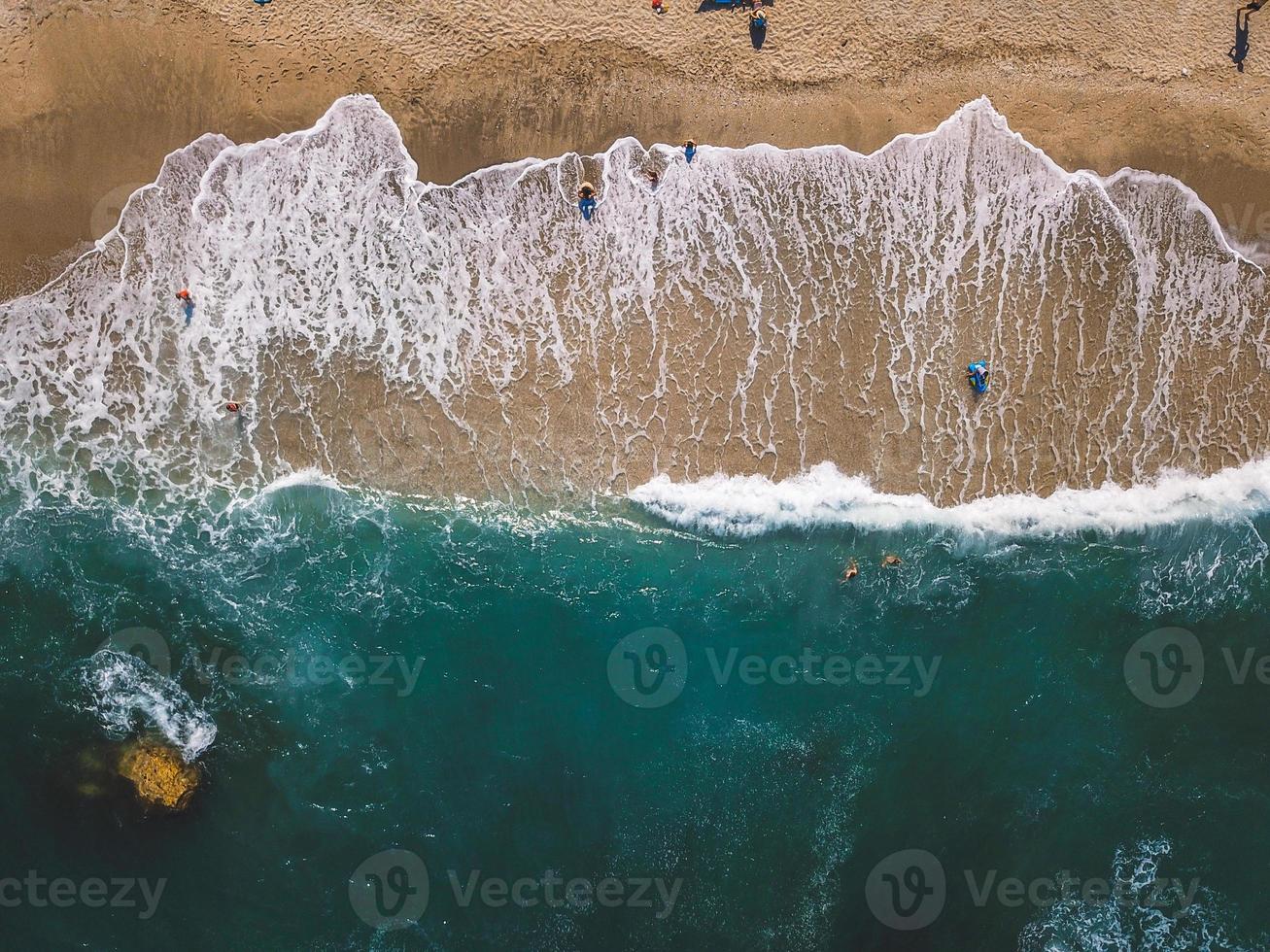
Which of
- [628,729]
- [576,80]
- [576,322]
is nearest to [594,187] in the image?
[576,80]

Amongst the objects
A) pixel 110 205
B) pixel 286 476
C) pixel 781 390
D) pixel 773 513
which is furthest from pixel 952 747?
pixel 110 205

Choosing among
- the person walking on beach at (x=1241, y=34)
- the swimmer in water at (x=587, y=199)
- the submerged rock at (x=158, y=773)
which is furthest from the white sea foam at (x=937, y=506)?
the submerged rock at (x=158, y=773)

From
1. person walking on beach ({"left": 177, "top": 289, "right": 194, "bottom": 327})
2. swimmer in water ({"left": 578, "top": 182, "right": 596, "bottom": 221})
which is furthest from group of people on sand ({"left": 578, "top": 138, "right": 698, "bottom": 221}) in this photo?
person walking on beach ({"left": 177, "top": 289, "right": 194, "bottom": 327})

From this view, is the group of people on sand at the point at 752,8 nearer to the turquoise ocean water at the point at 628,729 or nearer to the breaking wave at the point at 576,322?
the breaking wave at the point at 576,322

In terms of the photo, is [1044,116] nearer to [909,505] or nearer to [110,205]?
[909,505]

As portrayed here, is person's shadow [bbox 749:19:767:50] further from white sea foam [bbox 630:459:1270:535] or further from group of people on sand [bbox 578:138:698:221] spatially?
white sea foam [bbox 630:459:1270:535]

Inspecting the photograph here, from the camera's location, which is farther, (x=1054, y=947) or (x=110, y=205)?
(x=1054, y=947)
